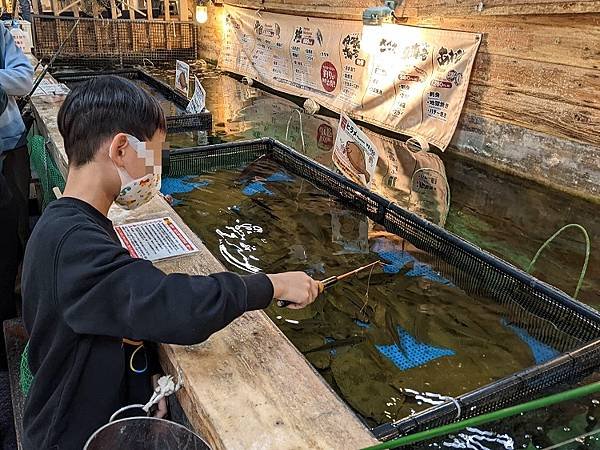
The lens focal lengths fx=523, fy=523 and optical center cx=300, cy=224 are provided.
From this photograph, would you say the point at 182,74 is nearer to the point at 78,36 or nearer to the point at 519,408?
the point at 519,408

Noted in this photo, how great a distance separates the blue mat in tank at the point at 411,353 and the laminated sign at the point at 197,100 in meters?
4.40

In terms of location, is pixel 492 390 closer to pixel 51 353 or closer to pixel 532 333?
pixel 532 333

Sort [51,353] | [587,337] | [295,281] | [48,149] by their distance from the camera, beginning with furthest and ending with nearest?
[48,149] → [587,337] → [295,281] → [51,353]

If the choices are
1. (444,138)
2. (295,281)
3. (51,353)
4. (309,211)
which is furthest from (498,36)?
(51,353)

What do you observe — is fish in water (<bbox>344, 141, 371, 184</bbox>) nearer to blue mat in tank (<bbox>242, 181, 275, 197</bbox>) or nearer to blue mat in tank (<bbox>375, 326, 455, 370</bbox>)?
blue mat in tank (<bbox>242, 181, 275, 197</bbox>)

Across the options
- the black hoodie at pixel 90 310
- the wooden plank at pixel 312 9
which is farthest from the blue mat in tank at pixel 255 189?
the wooden plank at pixel 312 9

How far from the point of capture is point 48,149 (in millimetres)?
3988

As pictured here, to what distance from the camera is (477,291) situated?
361 cm

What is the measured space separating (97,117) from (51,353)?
66 cm

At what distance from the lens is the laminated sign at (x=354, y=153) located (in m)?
3.93

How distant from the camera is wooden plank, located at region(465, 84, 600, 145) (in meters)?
5.67

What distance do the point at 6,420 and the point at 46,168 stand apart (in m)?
1.70

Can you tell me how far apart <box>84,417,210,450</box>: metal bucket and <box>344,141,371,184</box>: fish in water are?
304 centimetres

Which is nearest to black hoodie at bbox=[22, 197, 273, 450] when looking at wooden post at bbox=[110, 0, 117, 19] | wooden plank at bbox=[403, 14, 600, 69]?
wooden plank at bbox=[403, 14, 600, 69]
